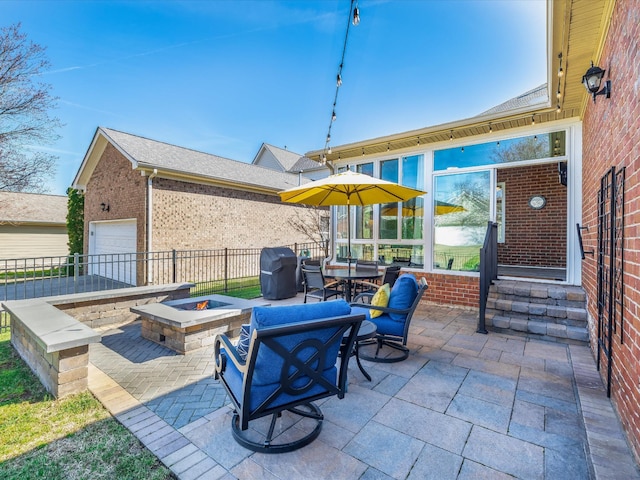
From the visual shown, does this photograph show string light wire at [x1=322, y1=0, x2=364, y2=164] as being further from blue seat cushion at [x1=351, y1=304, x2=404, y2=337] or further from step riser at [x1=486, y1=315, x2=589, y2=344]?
step riser at [x1=486, y1=315, x2=589, y2=344]

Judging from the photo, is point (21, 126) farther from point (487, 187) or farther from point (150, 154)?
point (487, 187)

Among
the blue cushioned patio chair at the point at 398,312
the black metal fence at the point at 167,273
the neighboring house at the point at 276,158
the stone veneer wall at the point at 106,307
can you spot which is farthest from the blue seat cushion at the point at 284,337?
the neighboring house at the point at 276,158

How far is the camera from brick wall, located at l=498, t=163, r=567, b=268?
26.8 feet

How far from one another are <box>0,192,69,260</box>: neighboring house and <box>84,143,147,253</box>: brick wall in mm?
5450

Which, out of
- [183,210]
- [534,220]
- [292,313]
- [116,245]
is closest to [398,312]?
Result: [292,313]

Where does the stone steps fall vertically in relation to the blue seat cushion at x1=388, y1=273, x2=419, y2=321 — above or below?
below

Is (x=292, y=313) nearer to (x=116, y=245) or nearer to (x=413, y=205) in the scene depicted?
(x=413, y=205)

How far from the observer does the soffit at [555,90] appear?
294cm

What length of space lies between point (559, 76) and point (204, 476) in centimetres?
533

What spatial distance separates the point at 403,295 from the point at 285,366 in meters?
1.96

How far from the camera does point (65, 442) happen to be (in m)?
2.30

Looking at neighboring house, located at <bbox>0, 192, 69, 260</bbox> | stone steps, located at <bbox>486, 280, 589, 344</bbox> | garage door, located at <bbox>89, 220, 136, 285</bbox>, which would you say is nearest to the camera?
stone steps, located at <bbox>486, 280, 589, 344</bbox>

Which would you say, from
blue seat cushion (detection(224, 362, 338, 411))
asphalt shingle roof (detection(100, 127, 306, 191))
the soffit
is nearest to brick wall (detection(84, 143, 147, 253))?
asphalt shingle roof (detection(100, 127, 306, 191))

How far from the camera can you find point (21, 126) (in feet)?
34.9
